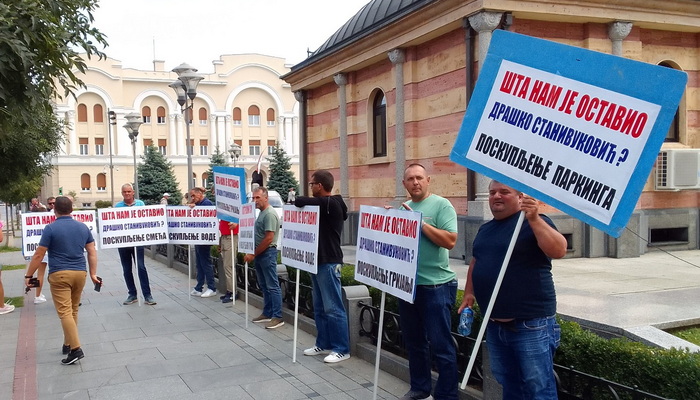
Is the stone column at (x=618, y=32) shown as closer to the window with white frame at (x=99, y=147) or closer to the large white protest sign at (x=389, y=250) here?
the large white protest sign at (x=389, y=250)

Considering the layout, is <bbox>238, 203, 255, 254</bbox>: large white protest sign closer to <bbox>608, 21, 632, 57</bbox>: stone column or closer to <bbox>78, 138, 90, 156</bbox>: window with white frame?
<bbox>608, 21, 632, 57</bbox>: stone column

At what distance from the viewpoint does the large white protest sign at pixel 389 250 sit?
503 centimetres

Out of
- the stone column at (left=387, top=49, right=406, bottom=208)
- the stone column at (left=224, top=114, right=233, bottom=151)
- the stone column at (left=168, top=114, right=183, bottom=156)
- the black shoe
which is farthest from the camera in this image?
the stone column at (left=224, top=114, right=233, bottom=151)

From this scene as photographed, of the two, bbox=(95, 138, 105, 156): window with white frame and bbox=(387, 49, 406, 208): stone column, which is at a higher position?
bbox=(95, 138, 105, 156): window with white frame

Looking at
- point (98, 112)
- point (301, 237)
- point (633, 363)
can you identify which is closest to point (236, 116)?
point (98, 112)

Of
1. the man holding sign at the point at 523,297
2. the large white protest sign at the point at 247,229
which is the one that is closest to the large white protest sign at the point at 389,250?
the man holding sign at the point at 523,297

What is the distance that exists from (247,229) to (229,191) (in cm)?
119

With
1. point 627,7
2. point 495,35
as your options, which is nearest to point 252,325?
point 495,35

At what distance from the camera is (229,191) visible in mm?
9953

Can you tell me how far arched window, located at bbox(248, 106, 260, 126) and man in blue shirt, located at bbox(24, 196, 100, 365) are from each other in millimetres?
68060

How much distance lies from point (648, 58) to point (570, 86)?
12017 millimetres

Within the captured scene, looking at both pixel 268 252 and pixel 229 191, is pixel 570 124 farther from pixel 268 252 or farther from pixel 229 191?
pixel 229 191

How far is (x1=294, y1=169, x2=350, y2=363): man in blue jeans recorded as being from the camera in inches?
273

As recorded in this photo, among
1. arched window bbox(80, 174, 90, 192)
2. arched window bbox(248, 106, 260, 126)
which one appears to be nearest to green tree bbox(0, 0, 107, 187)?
arched window bbox(80, 174, 90, 192)
